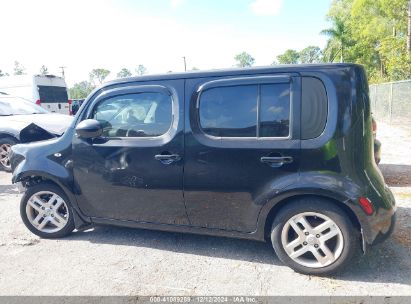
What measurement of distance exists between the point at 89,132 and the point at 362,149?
2.54 meters

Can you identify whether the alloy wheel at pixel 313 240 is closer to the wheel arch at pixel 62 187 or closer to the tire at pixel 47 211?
the wheel arch at pixel 62 187

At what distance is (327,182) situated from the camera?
2785 millimetres

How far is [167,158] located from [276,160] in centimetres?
103

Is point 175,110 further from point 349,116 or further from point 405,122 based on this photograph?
point 405,122

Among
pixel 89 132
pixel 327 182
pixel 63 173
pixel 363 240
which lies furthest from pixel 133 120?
pixel 363 240

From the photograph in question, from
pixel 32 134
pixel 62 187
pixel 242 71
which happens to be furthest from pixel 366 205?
pixel 32 134

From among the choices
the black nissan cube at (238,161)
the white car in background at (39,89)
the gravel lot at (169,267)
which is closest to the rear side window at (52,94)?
the white car in background at (39,89)

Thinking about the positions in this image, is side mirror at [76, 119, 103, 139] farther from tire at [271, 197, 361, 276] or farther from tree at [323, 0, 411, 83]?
tree at [323, 0, 411, 83]

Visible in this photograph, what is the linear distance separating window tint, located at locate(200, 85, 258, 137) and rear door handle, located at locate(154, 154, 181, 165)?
1.23 ft

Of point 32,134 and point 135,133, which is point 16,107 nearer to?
point 32,134

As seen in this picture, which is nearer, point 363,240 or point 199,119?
point 363,240

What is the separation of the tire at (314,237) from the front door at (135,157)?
0.98m

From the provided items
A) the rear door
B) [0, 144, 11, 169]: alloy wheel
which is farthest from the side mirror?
[0, 144, 11, 169]: alloy wheel

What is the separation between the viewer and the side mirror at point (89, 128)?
11.2 feet
